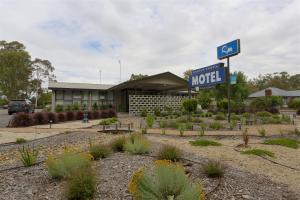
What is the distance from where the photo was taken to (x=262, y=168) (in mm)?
5867

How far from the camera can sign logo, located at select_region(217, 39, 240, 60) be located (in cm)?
1544

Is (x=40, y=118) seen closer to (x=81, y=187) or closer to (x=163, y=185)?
(x=81, y=187)

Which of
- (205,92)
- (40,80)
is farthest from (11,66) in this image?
(205,92)

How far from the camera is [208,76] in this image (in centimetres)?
1806

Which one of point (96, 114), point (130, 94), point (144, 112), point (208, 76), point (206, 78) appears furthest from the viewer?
point (130, 94)

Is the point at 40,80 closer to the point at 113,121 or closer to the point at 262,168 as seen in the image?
the point at 113,121

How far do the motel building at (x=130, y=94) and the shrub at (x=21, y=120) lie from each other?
9.44 metres

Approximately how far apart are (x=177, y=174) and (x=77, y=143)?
20.0 ft

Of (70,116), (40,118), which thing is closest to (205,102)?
(70,116)

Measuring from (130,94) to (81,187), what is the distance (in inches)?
972

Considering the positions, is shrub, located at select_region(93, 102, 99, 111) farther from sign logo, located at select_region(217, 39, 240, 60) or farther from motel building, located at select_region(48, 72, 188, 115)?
sign logo, located at select_region(217, 39, 240, 60)

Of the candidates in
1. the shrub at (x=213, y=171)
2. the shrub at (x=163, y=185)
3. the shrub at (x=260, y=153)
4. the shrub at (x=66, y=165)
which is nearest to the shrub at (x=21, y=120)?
the shrub at (x=66, y=165)

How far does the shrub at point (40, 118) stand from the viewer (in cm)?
1574

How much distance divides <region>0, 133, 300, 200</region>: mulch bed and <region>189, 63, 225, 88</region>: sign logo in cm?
1213
